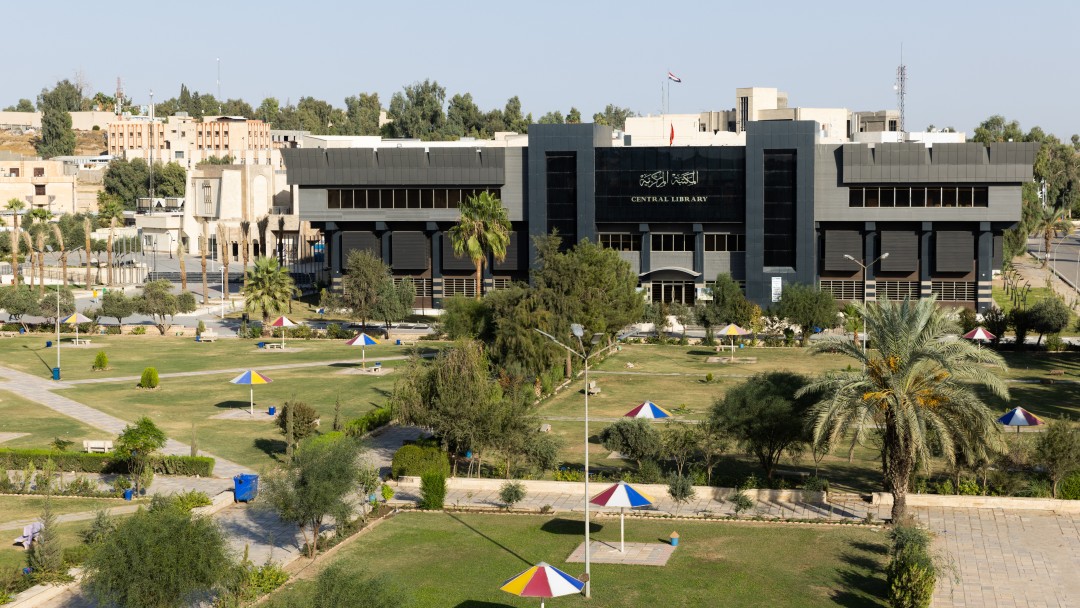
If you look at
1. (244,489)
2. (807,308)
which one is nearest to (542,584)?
(244,489)

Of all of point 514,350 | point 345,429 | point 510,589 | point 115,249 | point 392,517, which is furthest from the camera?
point 115,249

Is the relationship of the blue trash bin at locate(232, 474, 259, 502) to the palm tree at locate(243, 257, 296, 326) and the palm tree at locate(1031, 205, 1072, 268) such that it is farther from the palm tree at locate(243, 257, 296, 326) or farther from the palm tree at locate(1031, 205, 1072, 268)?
the palm tree at locate(1031, 205, 1072, 268)

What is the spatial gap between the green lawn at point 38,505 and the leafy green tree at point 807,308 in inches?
2234

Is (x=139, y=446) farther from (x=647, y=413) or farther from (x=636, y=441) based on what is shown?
(x=647, y=413)

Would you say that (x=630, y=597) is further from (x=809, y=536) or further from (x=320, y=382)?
(x=320, y=382)

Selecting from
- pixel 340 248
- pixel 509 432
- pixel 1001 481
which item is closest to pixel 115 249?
pixel 340 248

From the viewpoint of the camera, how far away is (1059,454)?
Result: 43.8 meters

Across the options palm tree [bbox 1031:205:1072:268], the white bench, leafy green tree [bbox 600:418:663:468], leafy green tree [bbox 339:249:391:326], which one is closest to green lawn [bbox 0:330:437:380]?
leafy green tree [bbox 339:249:391:326]

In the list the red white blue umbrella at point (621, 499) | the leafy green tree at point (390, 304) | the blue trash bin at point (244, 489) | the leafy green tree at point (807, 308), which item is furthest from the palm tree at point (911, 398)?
the leafy green tree at point (390, 304)

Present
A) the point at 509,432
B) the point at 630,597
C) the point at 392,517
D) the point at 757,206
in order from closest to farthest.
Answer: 1. the point at 630,597
2. the point at 392,517
3. the point at 509,432
4. the point at 757,206

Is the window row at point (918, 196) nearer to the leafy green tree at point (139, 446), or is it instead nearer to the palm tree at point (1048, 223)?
the palm tree at point (1048, 223)

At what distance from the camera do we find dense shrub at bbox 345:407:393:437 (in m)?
55.5

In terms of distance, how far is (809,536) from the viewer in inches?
1592

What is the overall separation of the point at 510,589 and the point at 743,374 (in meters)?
48.5
